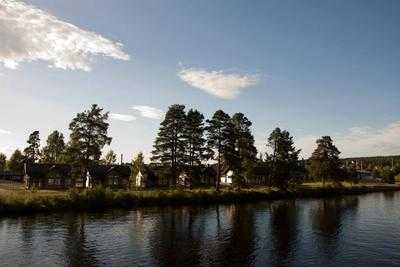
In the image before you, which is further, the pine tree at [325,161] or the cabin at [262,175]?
the cabin at [262,175]

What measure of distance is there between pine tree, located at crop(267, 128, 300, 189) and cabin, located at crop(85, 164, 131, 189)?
44130 mm

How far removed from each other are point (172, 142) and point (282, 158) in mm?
32711

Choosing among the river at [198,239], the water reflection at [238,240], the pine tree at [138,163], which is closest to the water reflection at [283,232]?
the river at [198,239]

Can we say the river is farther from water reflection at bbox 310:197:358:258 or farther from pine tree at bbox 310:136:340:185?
pine tree at bbox 310:136:340:185

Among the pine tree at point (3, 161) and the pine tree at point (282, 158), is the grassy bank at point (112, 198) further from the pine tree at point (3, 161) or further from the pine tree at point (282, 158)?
the pine tree at point (3, 161)

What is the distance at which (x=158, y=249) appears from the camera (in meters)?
40.5

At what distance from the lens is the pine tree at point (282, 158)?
105m

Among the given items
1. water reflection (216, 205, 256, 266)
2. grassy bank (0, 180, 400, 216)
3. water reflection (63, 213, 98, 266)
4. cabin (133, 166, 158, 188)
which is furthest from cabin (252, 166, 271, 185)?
water reflection (63, 213, 98, 266)

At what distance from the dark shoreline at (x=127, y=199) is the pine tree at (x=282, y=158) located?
3811 millimetres

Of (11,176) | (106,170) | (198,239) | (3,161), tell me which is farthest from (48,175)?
(3,161)

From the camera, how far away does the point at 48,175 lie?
10850 cm

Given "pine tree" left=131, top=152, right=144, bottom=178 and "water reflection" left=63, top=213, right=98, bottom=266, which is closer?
"water reflection" left=63, top=213, right=98, bottom=266

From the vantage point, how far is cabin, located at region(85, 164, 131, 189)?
4547 inches

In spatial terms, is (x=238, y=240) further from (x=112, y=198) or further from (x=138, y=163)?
(x=138, y=163)
